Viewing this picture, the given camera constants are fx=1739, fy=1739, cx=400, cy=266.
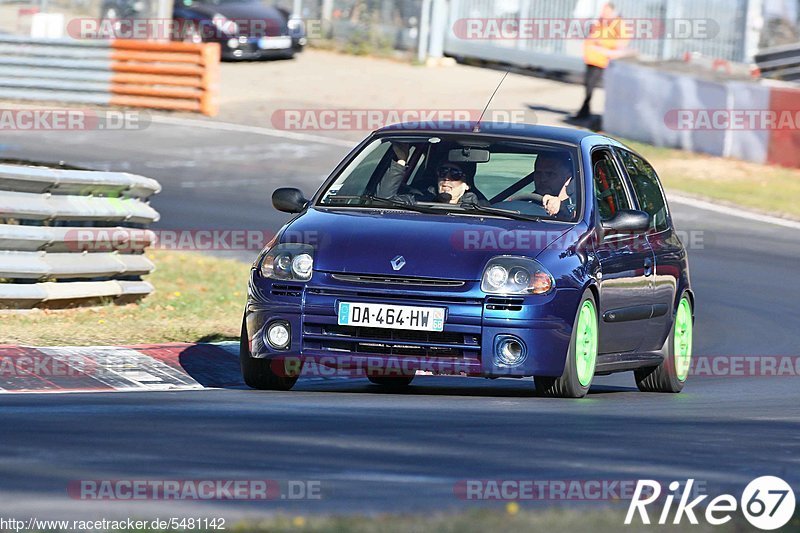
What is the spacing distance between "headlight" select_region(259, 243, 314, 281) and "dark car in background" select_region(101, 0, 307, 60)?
988 inches

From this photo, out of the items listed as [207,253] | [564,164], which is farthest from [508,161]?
[207,253]

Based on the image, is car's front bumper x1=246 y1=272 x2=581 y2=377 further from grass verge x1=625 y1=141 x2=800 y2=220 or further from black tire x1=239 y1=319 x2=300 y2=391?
grass verge x1=625 y1=141 x2=800 y2=220

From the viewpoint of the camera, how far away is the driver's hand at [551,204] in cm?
964

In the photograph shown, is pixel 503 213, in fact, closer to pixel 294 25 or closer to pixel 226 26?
pixel 226 26

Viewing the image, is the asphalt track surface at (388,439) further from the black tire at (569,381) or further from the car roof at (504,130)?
the car roof at (504,130)

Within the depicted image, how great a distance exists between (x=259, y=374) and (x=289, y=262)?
73 cm

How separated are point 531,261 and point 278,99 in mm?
21640

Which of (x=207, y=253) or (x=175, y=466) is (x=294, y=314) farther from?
(x=207, y=253)

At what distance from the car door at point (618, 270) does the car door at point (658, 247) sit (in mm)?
127

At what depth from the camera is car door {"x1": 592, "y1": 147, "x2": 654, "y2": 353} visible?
967cm

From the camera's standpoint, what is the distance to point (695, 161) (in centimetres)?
2520

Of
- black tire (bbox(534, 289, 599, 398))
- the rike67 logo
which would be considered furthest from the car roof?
the rike67 logo

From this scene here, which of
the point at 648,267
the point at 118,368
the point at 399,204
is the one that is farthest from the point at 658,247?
the point at 118,368

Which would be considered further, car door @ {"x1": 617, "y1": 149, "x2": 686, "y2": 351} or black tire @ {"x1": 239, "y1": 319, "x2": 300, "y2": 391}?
car door @ {"x1": 617, "y1": 149, "x2": 686, "y2": 351}
